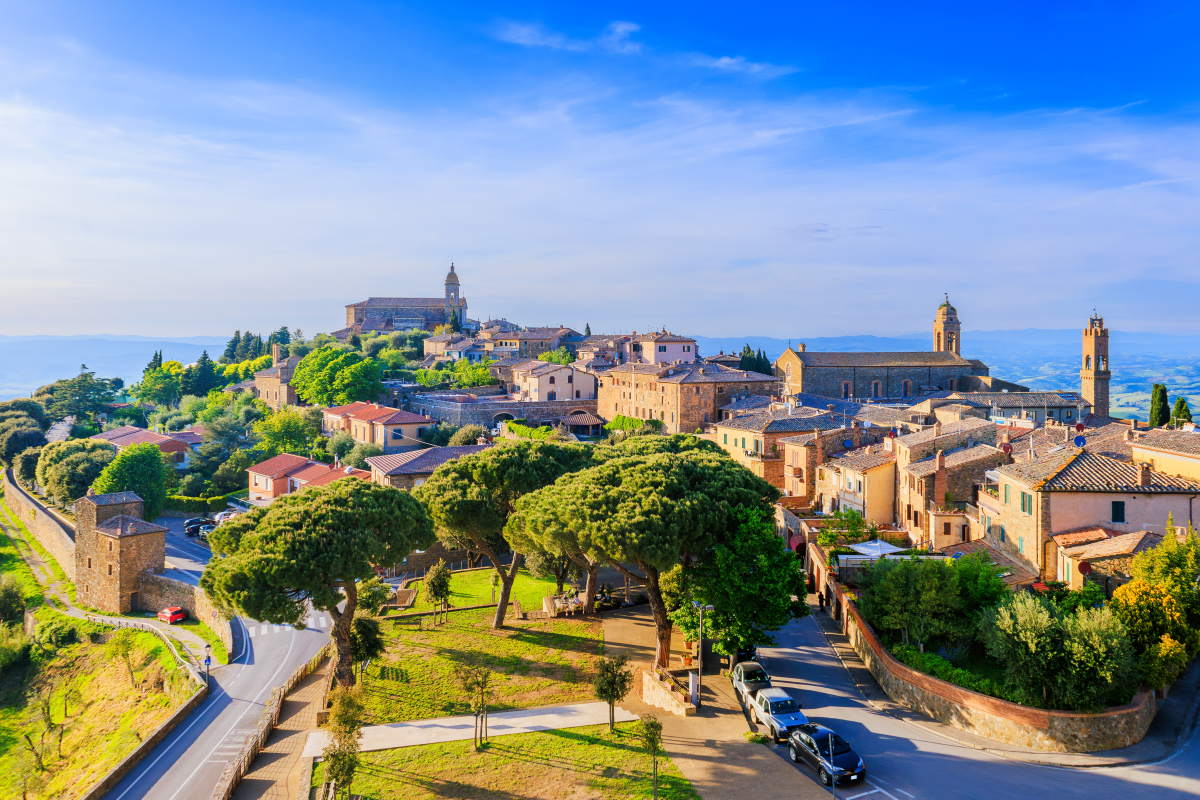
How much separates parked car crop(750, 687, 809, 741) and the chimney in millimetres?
15046

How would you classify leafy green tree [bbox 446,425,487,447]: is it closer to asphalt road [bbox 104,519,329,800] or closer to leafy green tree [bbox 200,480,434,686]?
asphalt road [bbox 104,519,329,800]

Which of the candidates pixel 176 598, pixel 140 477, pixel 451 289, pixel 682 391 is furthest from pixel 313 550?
pixel 451 289

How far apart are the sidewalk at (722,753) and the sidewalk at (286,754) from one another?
9527 millimetres

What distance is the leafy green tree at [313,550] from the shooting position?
23.2 meters

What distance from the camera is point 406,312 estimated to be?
475 feet

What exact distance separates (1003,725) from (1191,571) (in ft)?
25.0

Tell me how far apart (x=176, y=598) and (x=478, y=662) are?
84.2 feet

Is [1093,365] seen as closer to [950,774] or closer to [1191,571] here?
[1191,571]

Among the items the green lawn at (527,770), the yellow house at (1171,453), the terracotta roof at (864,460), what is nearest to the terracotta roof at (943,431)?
the terracotta roof at (864,460)

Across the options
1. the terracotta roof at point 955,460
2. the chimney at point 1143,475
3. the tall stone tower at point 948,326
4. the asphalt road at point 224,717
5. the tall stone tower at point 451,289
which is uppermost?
the tall stone tower at point 451,289

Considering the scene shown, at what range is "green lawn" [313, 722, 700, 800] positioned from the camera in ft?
60.1

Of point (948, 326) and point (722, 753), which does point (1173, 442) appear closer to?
point (722, 753)

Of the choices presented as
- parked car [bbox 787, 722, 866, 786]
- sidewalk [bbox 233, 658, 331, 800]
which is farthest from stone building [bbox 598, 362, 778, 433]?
parked car [bbox 787, 722, 866, 786]

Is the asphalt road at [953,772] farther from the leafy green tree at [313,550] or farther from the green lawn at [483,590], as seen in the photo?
the green lawn at [483,590]
